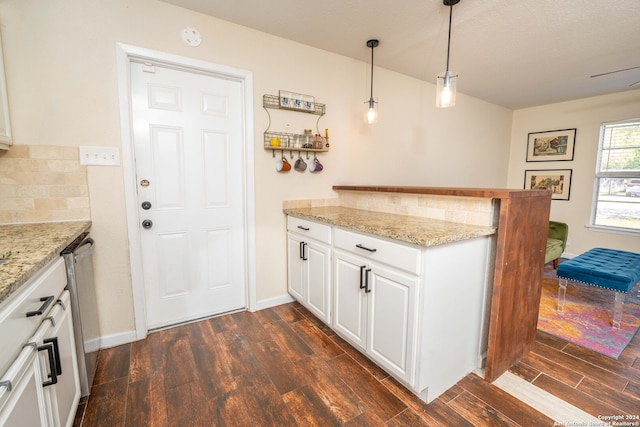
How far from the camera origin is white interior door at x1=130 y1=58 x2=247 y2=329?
6.66ft

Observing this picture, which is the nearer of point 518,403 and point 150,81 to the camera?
point 518,403

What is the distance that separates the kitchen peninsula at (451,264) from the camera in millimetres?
1413

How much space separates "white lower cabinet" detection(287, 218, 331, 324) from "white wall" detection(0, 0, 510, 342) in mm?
148

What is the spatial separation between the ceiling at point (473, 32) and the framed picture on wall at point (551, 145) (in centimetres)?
99

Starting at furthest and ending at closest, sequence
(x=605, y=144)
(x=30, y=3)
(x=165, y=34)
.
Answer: (x=605, y=144) < (x=165, y=34) < (x=30, y=3)

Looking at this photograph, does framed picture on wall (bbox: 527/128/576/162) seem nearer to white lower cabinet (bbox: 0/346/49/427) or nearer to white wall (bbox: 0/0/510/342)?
white wall (bbox: 0/0/510/342)

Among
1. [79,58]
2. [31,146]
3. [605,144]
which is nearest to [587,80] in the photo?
[605,144]

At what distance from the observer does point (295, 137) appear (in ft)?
8.11

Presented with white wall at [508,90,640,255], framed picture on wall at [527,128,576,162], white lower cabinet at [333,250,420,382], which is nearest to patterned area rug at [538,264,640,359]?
white wall at [508,90,640,255]

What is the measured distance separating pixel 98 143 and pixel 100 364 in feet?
4.64

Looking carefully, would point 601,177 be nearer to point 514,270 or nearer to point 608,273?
point 608,273

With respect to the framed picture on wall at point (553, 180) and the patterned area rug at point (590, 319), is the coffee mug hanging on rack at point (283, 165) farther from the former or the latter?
the framed picture on wall at point (553, 180)

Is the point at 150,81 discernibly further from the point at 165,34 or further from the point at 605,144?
the point at 605,144

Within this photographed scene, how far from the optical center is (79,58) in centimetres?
173
